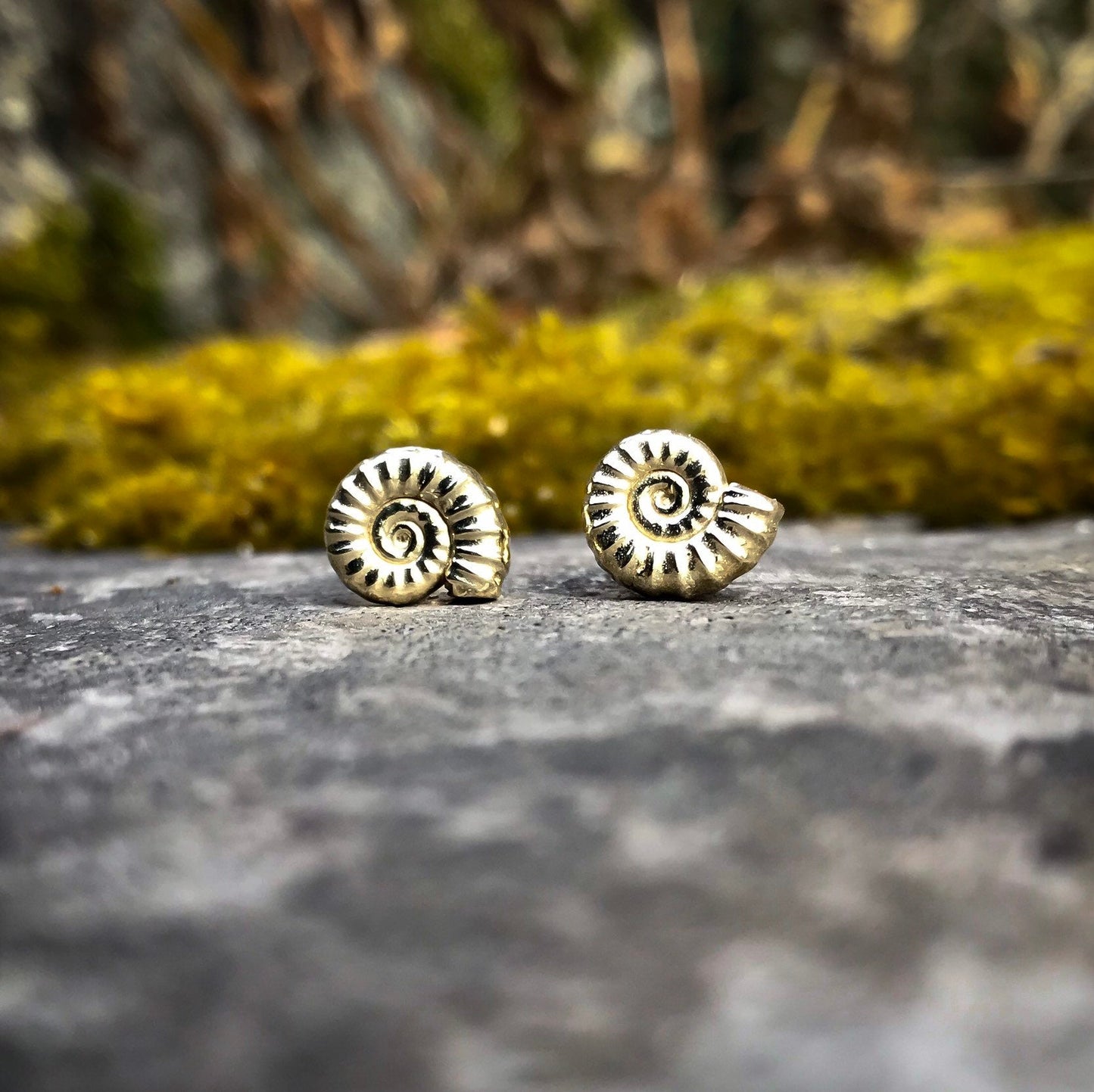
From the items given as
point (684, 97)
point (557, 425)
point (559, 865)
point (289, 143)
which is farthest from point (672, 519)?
point (684, 97)

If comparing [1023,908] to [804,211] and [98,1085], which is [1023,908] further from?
[804,211]

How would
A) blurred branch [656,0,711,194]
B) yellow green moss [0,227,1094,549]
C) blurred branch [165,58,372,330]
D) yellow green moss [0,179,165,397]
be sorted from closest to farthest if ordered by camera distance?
yellow green moss [0,227,1094,549], yellow green moss [0,179,165,397], blurred branch [165,58,372,330], blurred branch [656,0,711,194]

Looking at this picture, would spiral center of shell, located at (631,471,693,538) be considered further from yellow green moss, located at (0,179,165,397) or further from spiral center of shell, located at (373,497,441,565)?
yellow green moss, located at (0,179,165,397)

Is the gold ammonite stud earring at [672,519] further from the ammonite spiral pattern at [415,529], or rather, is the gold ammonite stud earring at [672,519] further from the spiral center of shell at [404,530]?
the spiral center of shell at [404,530]

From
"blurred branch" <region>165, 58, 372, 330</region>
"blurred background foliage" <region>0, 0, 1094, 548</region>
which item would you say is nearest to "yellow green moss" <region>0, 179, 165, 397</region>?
"blurred background foliage" <region>0, 0, 1094, 548</region>

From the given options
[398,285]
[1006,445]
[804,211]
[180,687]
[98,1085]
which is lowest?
[98,1085]

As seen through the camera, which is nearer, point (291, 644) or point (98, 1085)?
point (98, 1085)

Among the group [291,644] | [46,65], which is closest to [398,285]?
[46,65]

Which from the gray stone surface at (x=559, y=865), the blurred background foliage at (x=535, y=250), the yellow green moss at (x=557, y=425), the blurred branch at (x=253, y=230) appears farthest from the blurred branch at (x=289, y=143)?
the gray stone surface at (x=559, y=865)
